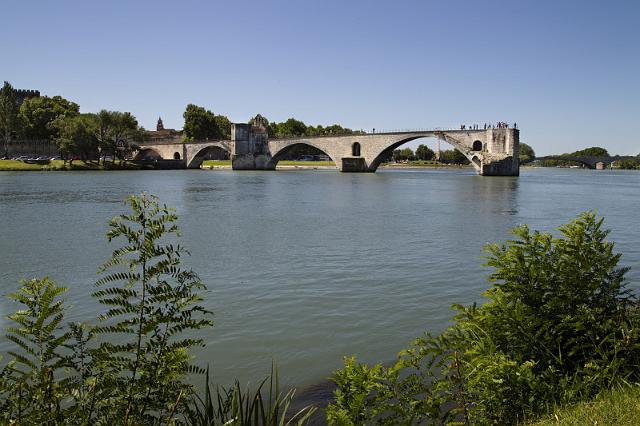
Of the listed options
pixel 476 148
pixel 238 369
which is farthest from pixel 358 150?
pixel 238 369

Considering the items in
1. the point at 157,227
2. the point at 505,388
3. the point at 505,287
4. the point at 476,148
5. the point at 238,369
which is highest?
the point at 476,148

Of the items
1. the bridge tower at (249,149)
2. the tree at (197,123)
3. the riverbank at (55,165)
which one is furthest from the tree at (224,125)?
the riverbank at (55,165)

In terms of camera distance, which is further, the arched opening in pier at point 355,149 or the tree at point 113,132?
the arched opening in pier at point 355,149

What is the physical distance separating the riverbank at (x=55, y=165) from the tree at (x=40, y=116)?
10.5 m

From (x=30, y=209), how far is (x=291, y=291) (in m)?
20.6

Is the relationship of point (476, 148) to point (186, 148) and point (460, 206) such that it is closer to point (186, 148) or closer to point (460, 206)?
point (460, 206)

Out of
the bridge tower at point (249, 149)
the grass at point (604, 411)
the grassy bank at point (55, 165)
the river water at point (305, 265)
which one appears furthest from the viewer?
the bridge tower at point (249, 149)

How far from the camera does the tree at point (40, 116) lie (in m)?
93.2

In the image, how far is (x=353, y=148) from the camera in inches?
3317

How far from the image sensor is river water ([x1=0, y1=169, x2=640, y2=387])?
818 cm

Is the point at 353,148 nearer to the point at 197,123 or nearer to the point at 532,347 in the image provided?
the point at 197,123

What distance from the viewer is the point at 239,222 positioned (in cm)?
2269

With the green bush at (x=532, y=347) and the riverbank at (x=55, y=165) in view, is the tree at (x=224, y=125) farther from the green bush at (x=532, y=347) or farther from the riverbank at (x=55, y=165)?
the green bush at (x=532, y=347)

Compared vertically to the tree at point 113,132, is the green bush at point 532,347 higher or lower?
lower
